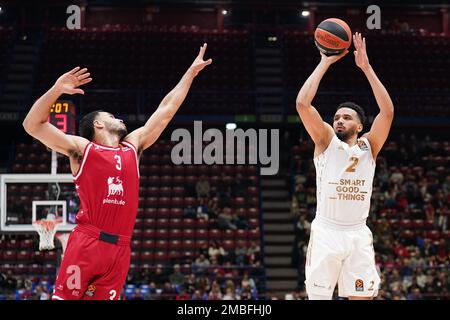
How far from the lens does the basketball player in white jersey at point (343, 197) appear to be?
591 cm

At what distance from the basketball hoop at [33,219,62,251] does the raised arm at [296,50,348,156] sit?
18.7ft

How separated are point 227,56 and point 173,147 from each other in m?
4.34

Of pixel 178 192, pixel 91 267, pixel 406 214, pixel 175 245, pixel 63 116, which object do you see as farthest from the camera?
pixel 178 192

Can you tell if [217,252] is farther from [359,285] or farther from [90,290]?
[90,290]

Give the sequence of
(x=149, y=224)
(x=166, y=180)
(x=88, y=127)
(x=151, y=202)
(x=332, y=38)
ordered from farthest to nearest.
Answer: (x=166, y=180)
(x=151, y=202)
(x=149, y=224)
(x=332, y=38)
(x=88, y=127)

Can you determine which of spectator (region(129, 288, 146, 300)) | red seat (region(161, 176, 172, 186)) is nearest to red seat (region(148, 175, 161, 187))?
red seat (region(161, 176, 172, 186))

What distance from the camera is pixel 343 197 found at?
6.09m

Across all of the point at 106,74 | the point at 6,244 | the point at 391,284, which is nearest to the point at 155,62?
the point at 106,74

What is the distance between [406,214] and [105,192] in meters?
14.7

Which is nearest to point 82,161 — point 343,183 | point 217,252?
point 343,183

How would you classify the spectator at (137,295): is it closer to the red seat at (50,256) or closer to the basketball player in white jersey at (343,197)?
the red seat at (50,256)

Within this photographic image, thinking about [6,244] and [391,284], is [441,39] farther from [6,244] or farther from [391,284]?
[6,244]

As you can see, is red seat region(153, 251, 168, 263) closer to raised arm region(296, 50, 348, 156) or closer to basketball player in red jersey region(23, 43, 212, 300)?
raised arm region(296, 50, 348, 156)
